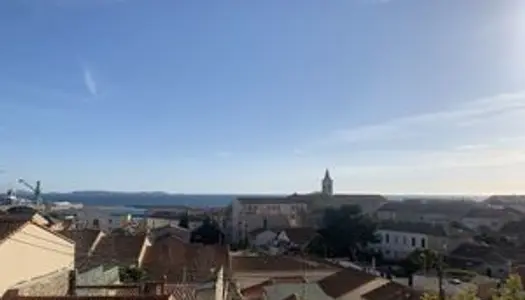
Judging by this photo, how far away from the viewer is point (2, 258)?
1412cm

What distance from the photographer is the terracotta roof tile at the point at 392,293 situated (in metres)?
31.5

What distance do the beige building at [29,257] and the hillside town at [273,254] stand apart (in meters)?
0.03

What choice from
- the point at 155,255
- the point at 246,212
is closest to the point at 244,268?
the point at 155,255

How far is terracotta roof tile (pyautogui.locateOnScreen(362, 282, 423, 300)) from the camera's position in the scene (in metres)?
31.5

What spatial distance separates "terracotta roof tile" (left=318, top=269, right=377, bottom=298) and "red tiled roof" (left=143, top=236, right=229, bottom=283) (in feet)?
21.3

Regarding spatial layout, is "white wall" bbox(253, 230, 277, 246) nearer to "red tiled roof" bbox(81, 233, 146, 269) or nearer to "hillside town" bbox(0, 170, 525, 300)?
"hillside town" bbox(0, 170, 525, 300)

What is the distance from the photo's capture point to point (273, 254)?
194 feet

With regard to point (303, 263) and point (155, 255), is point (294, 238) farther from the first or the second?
point (155, 255)

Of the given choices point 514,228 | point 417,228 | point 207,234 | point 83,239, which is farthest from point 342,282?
point 514,228

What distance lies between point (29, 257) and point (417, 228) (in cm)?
6571

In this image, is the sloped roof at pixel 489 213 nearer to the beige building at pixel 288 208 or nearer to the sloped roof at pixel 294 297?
the beige building at pixel 288 208

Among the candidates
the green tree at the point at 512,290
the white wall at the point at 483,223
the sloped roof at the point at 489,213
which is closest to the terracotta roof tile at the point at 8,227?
the green tree at the point at 512,290

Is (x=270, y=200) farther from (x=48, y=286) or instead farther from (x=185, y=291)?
(x=48, y=286)

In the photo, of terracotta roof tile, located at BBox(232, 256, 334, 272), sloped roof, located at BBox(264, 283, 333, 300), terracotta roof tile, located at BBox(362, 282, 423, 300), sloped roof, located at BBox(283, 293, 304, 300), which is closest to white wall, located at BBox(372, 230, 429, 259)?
terracotta roof tile, located at BBox(232, 256, 334, 272)
